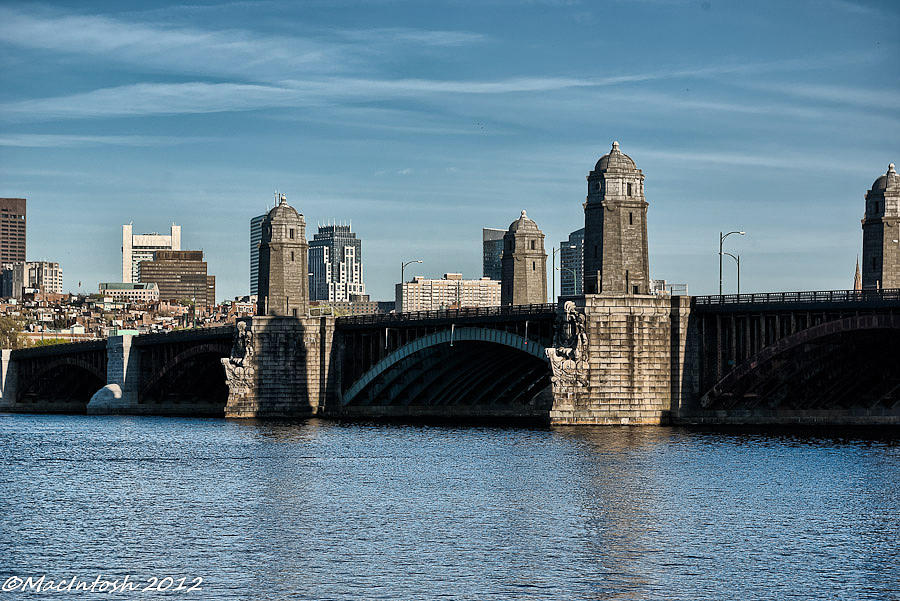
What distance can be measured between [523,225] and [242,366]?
32.4 m

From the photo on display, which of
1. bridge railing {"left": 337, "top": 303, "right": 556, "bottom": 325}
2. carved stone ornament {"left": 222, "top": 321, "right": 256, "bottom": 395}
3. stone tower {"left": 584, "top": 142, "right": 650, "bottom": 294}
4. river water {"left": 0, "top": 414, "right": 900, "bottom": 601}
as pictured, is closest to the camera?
river water {"left": 0, "top": 414, "right": 900, "bottom": 601}

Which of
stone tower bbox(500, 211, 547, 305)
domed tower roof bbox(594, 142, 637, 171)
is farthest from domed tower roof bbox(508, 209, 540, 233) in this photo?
A: domed tower roof bbox(594, 142, 637, 171)

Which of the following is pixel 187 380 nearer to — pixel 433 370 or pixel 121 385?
pixel 121 385

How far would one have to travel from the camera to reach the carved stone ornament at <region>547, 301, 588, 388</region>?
107500mm

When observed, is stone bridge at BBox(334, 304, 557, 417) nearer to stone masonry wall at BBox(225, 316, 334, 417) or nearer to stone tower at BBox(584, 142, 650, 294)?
stone masonry wall at BBox(225, 316, 334, 417)

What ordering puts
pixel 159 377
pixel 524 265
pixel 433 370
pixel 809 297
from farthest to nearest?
pixel 159 377 < pixel 524 265 < pixel 433 370 < pixel 809 297

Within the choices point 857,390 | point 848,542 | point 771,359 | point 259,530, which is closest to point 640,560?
point 848,542

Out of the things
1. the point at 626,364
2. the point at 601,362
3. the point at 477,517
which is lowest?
the point at 477,517

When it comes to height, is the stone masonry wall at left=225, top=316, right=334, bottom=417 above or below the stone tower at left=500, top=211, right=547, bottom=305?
below

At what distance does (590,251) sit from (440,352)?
81.8 ft

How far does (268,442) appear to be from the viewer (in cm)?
10331

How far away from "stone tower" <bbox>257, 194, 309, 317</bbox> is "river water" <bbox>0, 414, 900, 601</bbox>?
43.3 metres

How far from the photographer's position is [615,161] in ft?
363

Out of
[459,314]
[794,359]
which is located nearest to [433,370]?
[459,314]
